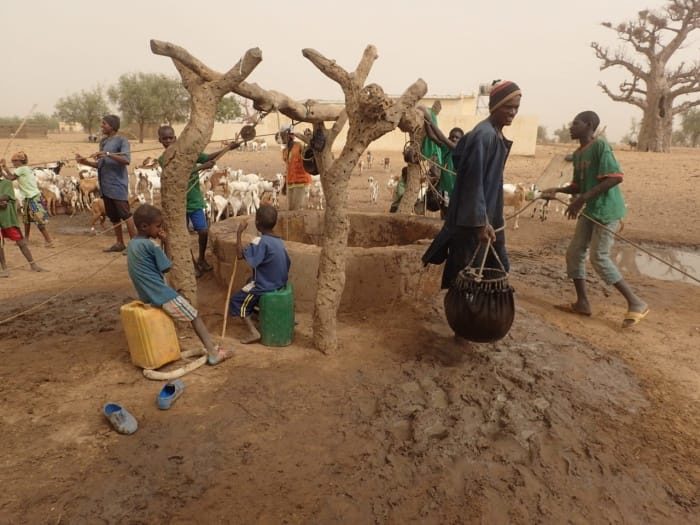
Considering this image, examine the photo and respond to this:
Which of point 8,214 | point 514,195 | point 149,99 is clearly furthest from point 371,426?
point 149,99

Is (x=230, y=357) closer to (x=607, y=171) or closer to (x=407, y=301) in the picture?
(x=407, y=301)

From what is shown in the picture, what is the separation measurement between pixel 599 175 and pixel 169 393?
4014 mm

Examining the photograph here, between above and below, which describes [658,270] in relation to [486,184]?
below

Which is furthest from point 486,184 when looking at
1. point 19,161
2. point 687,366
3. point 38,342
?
point 19,161

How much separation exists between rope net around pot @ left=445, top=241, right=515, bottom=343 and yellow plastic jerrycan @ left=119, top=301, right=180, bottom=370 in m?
2.10

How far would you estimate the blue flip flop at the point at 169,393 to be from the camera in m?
2.82

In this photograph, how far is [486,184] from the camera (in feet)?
10.6

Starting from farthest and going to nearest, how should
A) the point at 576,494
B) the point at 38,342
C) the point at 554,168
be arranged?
the point at 554,168, the point at 38,342, the point at 576,494

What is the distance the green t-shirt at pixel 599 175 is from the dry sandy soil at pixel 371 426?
3.55 feet

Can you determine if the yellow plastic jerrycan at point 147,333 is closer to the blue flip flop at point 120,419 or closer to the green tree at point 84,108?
the blue flip flop at point 120,419

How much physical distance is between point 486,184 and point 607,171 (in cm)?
160

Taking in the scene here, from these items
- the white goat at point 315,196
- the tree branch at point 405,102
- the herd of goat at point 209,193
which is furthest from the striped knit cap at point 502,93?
the white goat at point 315,196

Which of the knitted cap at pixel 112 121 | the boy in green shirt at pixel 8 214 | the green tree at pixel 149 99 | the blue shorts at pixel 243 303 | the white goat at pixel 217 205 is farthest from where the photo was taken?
the green tree at pixel 149 99

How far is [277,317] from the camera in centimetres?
368
